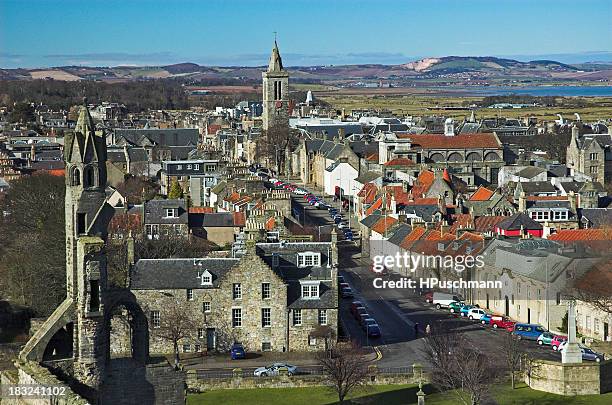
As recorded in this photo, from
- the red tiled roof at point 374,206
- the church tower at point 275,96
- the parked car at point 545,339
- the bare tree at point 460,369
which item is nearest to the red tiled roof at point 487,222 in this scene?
the red tiled roof at point 374,206

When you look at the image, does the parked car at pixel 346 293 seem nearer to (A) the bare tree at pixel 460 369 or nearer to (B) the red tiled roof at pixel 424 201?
(A) the bare tree at pixel 460 369

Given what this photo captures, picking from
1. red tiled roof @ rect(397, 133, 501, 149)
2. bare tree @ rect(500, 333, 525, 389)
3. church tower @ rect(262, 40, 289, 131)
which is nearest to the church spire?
church tower @ rect(262, 40, 289, 131)

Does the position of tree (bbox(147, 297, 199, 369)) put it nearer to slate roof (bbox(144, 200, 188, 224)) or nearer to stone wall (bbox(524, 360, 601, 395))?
stone wall (bbox(524, 360, 601, 395))

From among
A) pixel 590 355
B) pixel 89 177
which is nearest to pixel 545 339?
pixel 590 355

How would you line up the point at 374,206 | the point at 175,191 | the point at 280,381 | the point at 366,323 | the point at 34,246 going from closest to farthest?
the point at 280,381 < the point at 366,323 < the point at 34,246 < the point at 374,206 < the point at 175,191

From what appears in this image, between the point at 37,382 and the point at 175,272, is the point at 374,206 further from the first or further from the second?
the point at 37,382
